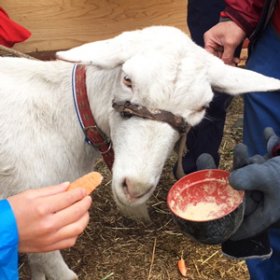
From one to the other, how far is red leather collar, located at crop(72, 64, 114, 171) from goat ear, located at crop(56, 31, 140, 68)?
34 centimetres

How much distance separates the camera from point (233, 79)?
7.66 ft

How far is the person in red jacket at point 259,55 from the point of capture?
2354 millimetres

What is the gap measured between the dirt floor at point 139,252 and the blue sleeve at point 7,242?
1.93m

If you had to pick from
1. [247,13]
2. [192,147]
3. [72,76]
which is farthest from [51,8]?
[247,13]

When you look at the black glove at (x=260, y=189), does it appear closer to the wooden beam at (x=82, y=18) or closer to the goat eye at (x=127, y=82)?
the goat eye at (x=127, y=82)

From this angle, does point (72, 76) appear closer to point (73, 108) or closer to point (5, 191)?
A: point (73, 108)

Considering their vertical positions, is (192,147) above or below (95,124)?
below

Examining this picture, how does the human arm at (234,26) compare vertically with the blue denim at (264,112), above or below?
above

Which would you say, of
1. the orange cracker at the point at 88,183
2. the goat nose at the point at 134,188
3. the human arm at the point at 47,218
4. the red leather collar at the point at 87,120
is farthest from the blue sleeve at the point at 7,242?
the red leather collar at the point at 87,120

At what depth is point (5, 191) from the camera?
2613 mm

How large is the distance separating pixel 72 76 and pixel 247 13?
987mm

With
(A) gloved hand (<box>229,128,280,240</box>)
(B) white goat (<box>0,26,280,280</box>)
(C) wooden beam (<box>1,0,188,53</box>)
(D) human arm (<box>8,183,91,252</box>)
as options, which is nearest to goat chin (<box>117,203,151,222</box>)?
(B) white goat (<box>0,26,280,280</box>)

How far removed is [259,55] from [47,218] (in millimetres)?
1449

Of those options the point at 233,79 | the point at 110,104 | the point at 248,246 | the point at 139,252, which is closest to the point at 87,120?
the point at 110,104
